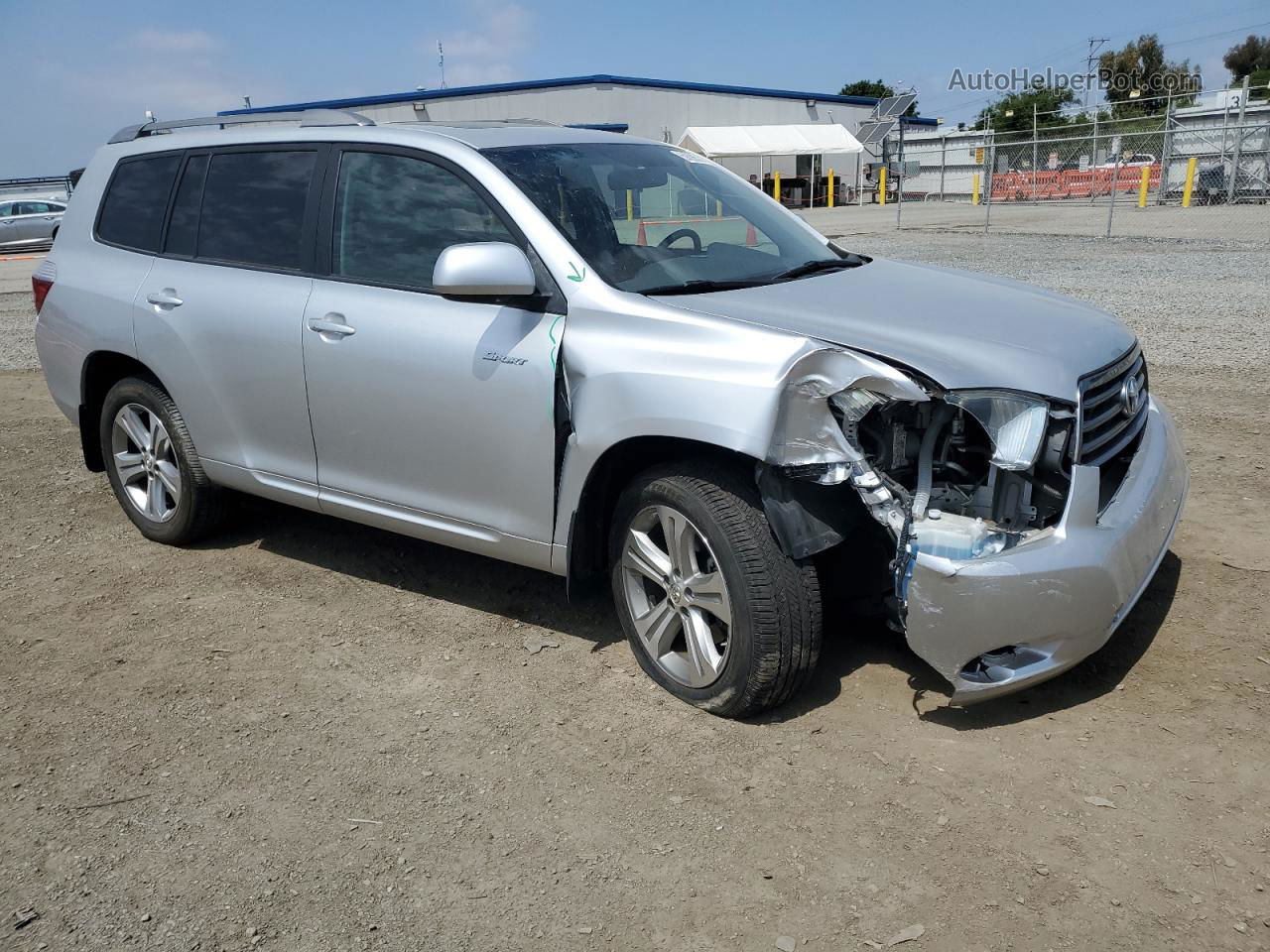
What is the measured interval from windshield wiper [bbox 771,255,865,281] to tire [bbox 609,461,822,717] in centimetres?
105

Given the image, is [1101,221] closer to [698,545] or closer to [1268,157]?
[1268,157]

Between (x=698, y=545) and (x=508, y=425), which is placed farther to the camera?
(x=508, y=425)

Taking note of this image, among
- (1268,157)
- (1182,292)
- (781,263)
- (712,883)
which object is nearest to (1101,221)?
(1268,157)

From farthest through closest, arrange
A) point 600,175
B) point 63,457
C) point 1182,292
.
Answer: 1. point 1182,292
2. point 63,457
3. point 600,175

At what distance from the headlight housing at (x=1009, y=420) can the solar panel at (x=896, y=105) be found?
34930 mm

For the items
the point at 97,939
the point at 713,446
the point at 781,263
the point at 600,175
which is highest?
the point at 600,175

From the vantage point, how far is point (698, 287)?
3.76 metres

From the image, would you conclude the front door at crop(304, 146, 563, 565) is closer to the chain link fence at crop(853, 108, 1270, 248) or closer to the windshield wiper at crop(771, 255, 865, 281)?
the windshield wiper at crop(771, 255, 865, 281)

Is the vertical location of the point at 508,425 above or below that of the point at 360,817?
above

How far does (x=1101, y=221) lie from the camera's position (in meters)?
24.8

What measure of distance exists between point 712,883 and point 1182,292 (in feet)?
36.2

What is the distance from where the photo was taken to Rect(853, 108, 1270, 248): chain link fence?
73.0 ft

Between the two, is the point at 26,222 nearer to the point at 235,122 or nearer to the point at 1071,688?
the point at 235,122

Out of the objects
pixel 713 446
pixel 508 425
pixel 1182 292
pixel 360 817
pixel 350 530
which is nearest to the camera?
pixel 360 817
